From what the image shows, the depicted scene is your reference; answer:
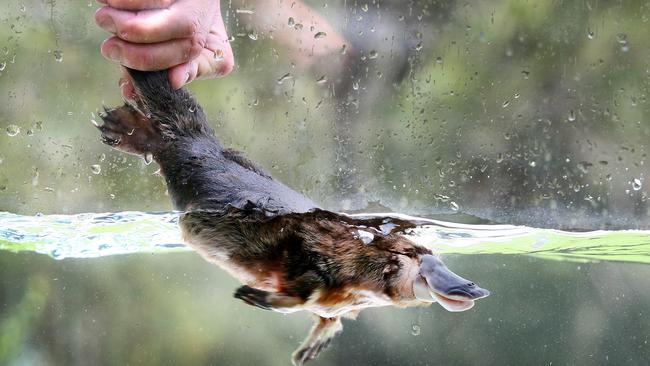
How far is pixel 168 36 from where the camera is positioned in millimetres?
1380

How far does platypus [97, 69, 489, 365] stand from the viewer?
162 centimetres

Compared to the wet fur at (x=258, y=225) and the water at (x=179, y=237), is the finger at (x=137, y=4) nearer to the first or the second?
the wet fur at (x=258, y=225)

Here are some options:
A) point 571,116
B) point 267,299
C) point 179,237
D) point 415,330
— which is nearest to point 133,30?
point 267,299

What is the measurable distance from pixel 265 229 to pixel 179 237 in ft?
2.26

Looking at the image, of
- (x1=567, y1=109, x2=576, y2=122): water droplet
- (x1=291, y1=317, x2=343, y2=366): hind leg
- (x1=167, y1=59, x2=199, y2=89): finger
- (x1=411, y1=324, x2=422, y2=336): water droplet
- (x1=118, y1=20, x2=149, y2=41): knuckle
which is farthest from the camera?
(x1=411, y1=324, x2=422, y2=336): water droplet

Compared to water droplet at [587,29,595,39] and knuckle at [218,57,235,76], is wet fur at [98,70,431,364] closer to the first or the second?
knuckle at [218,57,235,76]

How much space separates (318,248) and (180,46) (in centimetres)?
54

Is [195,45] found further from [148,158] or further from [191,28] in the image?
[148,158]

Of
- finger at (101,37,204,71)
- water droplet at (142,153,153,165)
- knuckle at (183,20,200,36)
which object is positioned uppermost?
knuckle at (183,20,200,36)

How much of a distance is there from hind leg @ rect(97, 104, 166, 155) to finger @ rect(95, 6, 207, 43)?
0.35m

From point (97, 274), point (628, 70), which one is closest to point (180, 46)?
point (628, 70)

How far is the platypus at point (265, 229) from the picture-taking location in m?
1.62

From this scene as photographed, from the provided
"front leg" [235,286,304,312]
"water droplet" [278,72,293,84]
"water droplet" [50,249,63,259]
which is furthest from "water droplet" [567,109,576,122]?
"water droplet" [50,249,63,259]

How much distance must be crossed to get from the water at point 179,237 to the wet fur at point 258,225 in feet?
0.39
